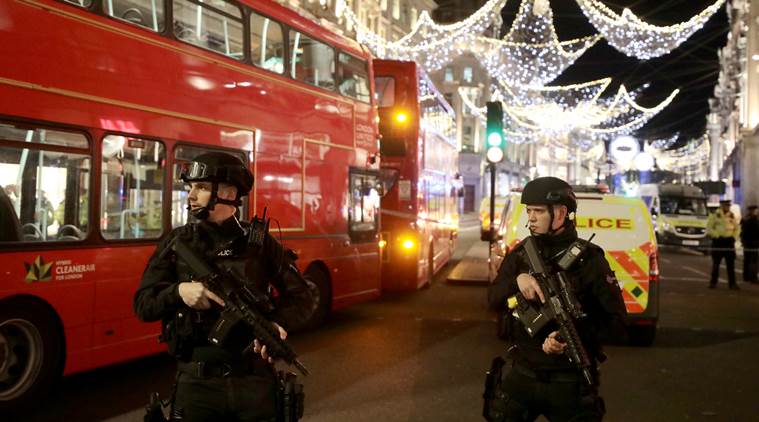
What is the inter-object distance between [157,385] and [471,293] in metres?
8.18

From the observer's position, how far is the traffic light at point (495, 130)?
14820 millimetres

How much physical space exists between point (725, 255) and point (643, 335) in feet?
26.0

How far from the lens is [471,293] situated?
46.4 ft

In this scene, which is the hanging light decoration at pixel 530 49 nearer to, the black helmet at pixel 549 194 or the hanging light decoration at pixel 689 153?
the black helmet at pixel 549 194

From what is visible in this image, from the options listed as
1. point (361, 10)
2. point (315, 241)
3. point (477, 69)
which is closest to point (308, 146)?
point (315, 241)

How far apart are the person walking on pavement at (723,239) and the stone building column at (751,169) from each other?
21372mm

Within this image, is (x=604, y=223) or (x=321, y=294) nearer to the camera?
(x=604, y=223)

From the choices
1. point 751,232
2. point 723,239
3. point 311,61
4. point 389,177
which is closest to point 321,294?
point 311,61

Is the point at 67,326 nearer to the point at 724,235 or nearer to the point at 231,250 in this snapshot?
the point at 231,250

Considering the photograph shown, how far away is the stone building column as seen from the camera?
118 ft

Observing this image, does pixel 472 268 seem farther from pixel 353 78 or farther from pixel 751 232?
pixel 353 78

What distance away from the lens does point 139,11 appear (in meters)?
6.94

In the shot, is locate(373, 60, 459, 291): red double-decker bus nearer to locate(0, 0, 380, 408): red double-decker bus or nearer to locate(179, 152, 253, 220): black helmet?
locate(0, 0, 380, 408): red double-decker bus

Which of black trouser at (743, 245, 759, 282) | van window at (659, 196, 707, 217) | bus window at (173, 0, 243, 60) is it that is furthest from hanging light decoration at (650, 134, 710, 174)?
bus window at (173, 0, 243, 60)
